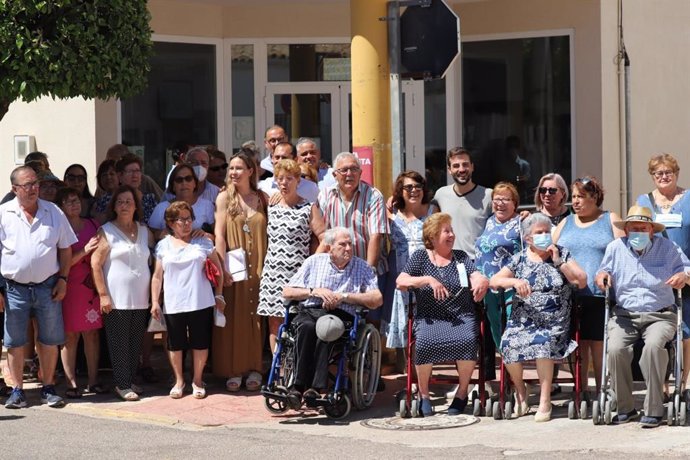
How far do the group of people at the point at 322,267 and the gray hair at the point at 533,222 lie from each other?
2 centimetres

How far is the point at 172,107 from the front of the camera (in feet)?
51.2

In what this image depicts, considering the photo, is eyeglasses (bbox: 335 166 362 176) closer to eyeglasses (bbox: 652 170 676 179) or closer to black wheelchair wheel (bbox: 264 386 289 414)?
black wheelchair wheel (bbox: 264 386 289 414)

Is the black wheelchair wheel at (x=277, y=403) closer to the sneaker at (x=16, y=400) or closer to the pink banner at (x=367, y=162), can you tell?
the sneaker at (x=16, y=400)

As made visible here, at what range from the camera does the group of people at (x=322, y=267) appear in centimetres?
930

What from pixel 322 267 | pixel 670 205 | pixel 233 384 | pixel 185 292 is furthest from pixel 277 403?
pixel 670 205

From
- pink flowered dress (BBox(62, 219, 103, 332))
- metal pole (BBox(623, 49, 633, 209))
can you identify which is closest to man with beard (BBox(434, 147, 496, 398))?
pink flowered dress (BBox(62, 219, 103, 332))

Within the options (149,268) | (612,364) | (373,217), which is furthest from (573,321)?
(149,268)

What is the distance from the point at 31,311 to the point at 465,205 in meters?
3.50

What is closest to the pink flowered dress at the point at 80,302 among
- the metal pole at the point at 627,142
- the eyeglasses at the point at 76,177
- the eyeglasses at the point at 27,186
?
the eyeglasses at the point at 27,186

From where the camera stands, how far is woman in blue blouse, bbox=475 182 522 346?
32.0ft

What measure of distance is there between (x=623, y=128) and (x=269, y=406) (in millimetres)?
9210

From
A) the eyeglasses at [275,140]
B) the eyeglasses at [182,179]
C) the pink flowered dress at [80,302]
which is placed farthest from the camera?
the eyeglasses at [275,140]

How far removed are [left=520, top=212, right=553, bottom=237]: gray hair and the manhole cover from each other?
Answer: 1409 millimetres

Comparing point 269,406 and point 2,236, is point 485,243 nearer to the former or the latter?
point 269,406
